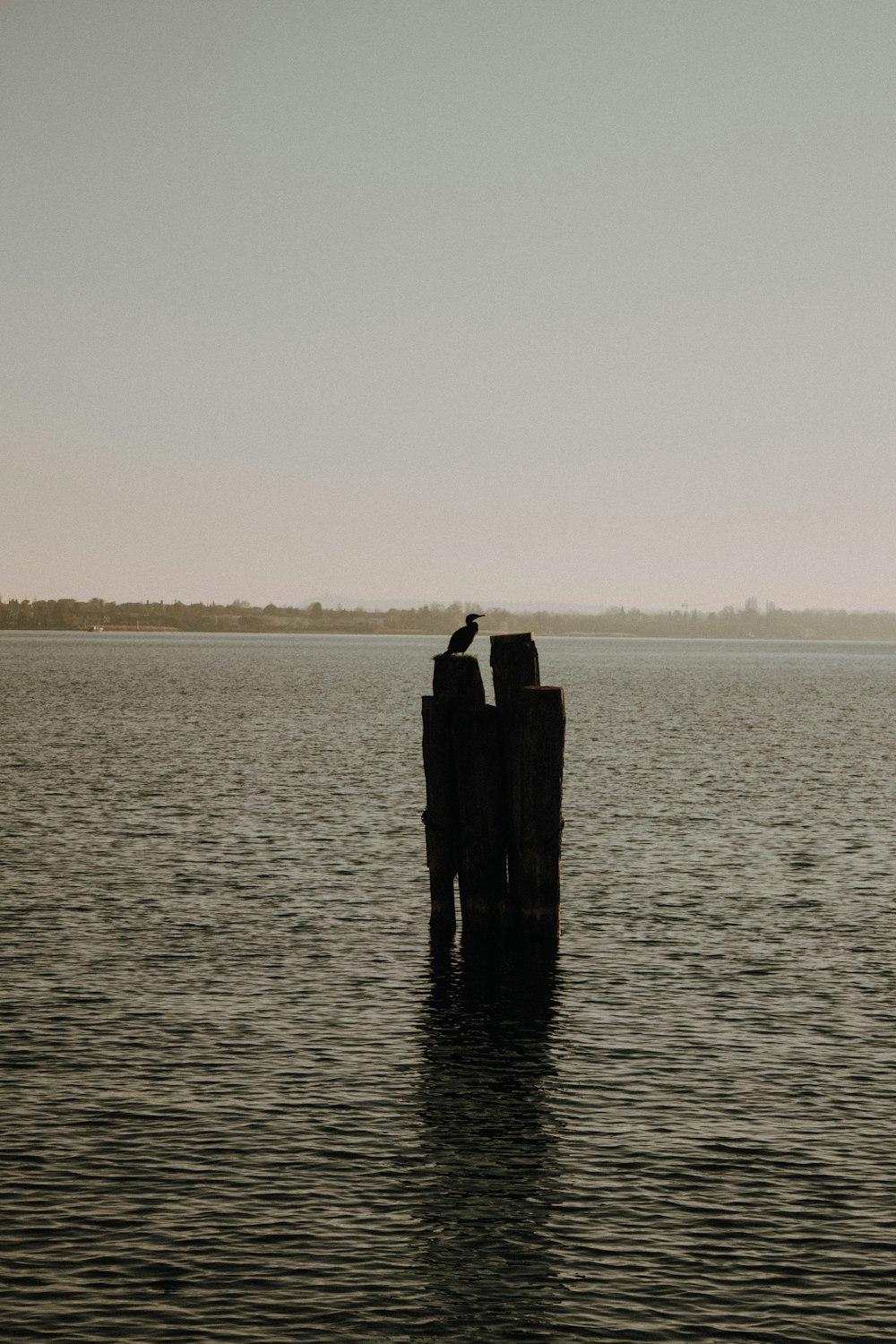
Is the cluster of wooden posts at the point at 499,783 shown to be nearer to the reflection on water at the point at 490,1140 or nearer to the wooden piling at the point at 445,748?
the wooden piling at the point at 445,748

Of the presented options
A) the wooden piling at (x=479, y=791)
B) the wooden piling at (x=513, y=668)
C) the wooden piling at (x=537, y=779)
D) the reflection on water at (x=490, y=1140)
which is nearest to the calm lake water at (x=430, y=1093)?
the reflection on water at (x=490, y=1140)

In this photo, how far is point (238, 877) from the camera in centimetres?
2998

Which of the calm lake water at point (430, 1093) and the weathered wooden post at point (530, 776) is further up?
the weathered wooden post at point (530, 776)

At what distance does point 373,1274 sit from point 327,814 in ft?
95.7

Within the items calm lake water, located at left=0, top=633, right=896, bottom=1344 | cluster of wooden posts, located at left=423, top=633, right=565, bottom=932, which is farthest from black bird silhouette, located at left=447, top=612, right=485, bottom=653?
calm lake water, located at left=0, top=633, right=896, bottom=1344

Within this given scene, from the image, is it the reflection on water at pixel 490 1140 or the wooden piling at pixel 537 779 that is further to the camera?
the wooden piling at pixel 537 779

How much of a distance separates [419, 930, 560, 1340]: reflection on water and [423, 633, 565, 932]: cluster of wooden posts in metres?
0.86

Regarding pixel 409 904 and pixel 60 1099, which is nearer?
pixel 60 1099

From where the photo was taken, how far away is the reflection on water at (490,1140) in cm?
1129

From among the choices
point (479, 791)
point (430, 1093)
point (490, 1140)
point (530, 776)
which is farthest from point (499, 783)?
point (490, 1140)

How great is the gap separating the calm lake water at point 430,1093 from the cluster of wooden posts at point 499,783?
108 cm

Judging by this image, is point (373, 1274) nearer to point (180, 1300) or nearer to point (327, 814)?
point (180, 1300)

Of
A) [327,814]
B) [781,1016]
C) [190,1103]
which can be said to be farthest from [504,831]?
[327,814]

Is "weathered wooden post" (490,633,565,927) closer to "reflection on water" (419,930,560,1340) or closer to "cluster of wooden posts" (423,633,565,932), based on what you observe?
"cluster of wooden posts" (423,633,565,932)
